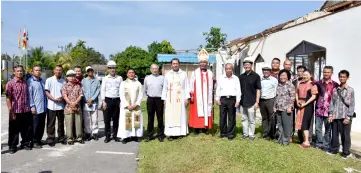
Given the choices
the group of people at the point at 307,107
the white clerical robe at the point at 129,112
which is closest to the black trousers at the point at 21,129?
the white clerical robe at the point at 129,112

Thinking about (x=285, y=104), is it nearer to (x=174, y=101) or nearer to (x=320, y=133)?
(x=320, y=133)

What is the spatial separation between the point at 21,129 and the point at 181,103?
331cm

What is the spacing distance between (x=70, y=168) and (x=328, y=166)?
13.7ft

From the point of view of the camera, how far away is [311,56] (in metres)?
10.5

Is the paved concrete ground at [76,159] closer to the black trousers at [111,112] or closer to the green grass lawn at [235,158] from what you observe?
the green grass lawn at [235,158]

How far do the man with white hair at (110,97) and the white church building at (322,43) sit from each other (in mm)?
4607

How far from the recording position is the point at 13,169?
5430mm

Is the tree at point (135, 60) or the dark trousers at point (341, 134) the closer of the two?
the dark trousers at point (341, 134)

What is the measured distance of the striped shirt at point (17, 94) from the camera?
6.45 metres

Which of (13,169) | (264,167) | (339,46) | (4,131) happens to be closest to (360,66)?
(339,46)

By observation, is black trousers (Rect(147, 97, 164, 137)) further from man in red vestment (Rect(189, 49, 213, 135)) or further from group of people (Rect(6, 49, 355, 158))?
man in red vestment (Rect(189, 49, 213, 135))

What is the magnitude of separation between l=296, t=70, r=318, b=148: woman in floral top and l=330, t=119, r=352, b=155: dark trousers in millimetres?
530

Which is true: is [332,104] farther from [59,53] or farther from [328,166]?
[59,53]

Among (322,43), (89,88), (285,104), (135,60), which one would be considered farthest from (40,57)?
(285,104)
